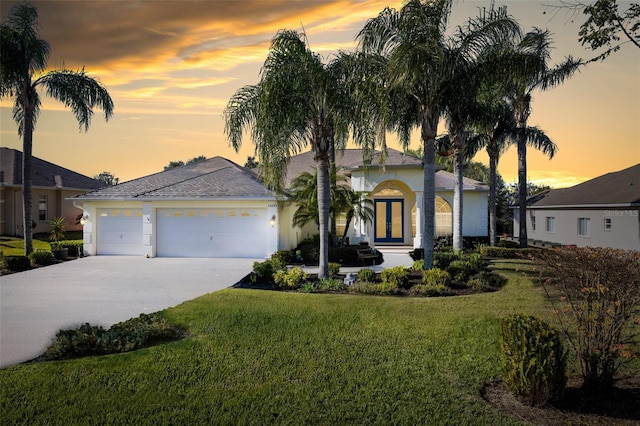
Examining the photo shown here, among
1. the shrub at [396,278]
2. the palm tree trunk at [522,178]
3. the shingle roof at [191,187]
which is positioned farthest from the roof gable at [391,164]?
the shrub at [396,278]

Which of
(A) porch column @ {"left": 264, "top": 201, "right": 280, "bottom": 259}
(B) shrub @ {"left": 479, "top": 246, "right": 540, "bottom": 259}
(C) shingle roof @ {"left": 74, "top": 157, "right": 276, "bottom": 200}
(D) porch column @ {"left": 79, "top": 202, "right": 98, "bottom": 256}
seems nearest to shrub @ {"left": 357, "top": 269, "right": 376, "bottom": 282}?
(A) porch column @ {"left": 264, "top": 201, "right": 280, "bottom": 259}

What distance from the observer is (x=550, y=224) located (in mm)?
26531

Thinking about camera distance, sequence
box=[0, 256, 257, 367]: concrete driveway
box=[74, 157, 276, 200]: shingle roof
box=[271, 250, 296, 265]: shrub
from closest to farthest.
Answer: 1. box=[0, 256, 257, 367]: concrete driveway
2. box=[271, 250, 296, 265]: shrub
3. box=[74, 157, 276, 200]: shingle roof

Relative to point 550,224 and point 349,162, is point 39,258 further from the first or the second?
point 550,224

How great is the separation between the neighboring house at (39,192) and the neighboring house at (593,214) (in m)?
31.1

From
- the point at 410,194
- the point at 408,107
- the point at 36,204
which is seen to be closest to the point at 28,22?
the point at 36,204

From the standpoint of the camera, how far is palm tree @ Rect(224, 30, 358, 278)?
11.1 m

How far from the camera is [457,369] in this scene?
572 centimetres

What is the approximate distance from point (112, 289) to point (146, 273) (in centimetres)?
269

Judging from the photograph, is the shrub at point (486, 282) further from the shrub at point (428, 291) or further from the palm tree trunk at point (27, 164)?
the palm tree trunk at point (27, 164)

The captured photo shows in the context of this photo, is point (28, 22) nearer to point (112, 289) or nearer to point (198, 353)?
point (112, 289)

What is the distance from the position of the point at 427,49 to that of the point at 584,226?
18.2 metres

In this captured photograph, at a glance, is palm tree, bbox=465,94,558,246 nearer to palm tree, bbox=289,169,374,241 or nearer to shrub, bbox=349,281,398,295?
palm tree, bbox=289,169,374,241

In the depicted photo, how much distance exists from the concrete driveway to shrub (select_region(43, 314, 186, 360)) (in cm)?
46
